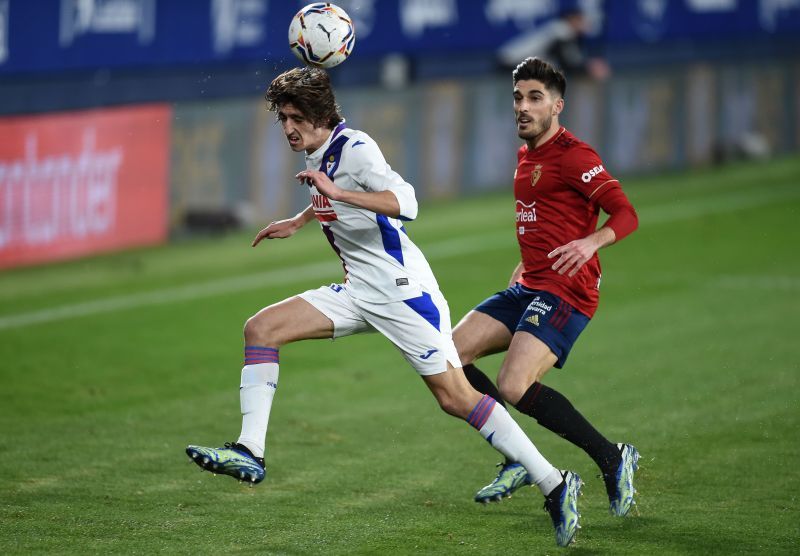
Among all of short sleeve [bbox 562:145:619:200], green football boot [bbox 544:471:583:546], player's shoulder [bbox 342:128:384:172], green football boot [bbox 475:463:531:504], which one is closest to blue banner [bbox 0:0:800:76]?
player's shoulder [bbox 342:128:384:172]

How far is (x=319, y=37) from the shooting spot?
695 cm

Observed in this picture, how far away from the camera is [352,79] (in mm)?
19406

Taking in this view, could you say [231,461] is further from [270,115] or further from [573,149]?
[270,115]

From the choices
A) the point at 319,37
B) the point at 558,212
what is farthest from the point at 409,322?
the point at 319,37

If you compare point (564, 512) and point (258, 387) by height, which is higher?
point (258, 387)

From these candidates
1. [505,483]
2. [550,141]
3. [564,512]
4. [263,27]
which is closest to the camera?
[564,512]

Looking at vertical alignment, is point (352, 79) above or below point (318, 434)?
above

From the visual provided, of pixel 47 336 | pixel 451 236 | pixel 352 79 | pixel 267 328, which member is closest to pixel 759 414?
pixel 267 328

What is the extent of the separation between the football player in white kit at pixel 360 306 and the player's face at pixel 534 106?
89 cm

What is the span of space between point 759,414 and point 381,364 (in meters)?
3.01

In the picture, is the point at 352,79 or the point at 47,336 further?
the point at 352,79

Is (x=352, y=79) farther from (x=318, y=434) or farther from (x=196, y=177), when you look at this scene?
(x=318, y=434)

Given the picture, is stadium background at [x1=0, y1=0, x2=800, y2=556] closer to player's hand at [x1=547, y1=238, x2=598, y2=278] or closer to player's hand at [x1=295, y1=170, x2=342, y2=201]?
player's hand at [x1=547, y1=238, x2=598, y2=278]

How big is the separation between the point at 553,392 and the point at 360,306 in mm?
1031
